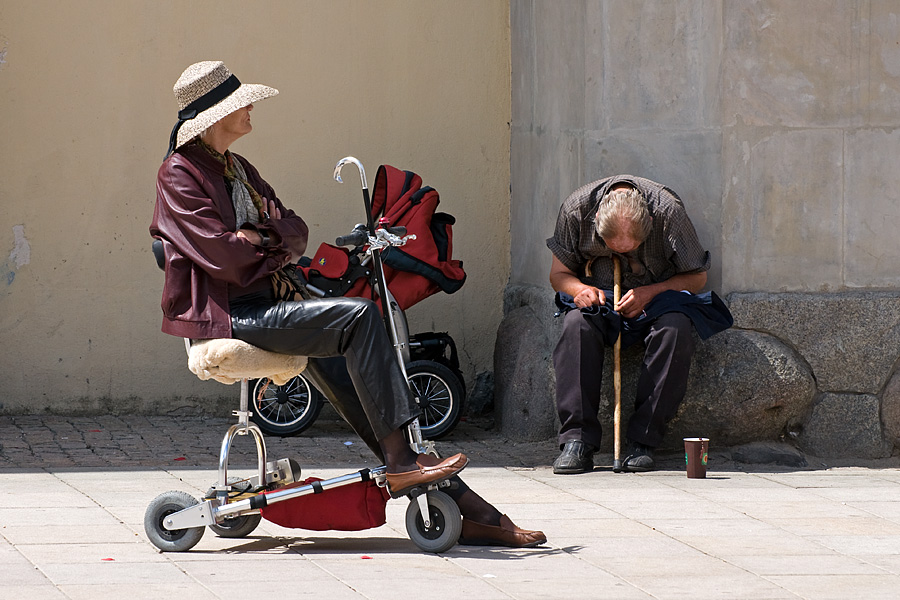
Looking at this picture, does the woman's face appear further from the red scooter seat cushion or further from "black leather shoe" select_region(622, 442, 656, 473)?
"black leather shoe" select_region(622, 442, 656, 473)

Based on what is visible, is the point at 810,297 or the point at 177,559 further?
the point at 810,297

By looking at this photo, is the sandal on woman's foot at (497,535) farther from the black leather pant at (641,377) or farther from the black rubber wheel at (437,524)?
the black leather pant at (641,377)

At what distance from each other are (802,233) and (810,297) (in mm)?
322

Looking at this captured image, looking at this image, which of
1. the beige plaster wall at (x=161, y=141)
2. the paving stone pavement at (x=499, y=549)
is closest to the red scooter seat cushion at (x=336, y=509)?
the paving stone pavement at (x=499, y=549)

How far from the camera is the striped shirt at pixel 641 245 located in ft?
21.7

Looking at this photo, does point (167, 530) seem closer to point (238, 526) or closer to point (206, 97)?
point (238, 526)

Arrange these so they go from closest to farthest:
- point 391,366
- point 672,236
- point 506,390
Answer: point 391,366 < point 672,236 < point 506,390

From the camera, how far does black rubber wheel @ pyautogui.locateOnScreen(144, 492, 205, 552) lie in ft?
15.5

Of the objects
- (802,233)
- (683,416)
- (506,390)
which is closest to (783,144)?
(802,233)

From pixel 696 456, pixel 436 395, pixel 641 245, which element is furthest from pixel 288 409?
pixel 696 456

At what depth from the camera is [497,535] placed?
480cm

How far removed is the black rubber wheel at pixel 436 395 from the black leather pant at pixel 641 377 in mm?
915

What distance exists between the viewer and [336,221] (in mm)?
8133

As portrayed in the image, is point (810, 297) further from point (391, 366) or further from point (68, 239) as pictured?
point (68, 239)
